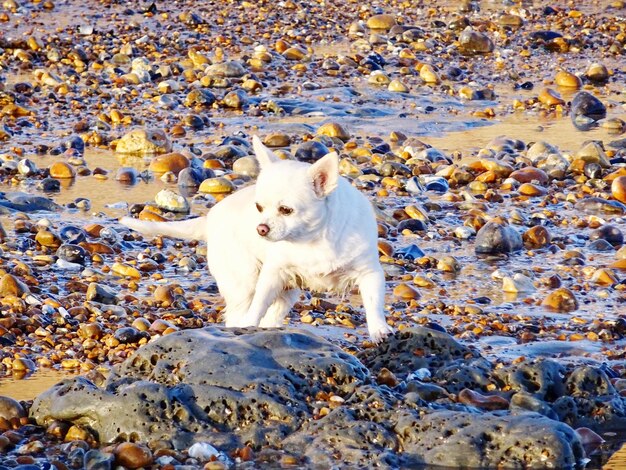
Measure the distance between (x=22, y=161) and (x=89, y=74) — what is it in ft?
13.1

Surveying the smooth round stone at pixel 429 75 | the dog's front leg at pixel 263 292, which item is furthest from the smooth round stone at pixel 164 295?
the smooth round stone at pixel 429 75

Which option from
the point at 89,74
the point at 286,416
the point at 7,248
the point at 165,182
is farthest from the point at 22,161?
the point at 286,416

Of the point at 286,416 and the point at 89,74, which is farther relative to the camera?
the point at 89,74

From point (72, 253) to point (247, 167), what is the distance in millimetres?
2597

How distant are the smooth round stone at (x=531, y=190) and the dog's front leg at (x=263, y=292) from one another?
4543mm

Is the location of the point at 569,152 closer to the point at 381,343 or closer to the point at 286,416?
the point at 381,343

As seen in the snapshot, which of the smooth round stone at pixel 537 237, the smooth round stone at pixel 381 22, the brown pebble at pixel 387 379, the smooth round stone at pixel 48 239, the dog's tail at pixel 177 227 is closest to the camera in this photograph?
the brown pebble at pixel 387 379

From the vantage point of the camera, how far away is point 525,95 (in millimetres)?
14859

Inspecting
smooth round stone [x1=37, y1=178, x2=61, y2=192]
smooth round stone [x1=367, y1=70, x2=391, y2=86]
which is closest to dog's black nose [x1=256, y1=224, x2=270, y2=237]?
smooth round stone [x1=37, y1=178, x2=61, y2=192]

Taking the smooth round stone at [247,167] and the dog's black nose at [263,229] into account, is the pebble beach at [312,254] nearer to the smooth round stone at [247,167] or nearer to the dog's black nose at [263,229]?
the smooth round stone at [247,167]

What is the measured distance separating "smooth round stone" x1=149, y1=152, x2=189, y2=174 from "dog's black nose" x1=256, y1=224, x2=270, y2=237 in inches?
194

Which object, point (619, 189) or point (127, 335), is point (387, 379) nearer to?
point (127, 335)

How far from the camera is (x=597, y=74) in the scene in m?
15.6

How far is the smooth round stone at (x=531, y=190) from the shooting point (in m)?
10.7
